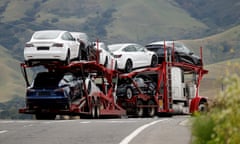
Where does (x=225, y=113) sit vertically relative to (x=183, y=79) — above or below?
below

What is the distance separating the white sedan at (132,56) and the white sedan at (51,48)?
4868mm

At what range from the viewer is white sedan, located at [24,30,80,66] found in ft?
86.6

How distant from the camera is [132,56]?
32.7 m

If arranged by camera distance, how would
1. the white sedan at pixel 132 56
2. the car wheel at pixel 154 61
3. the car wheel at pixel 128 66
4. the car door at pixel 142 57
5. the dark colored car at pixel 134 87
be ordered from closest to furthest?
the white sedan at pixel 132 56, the car wheel at pixel 128 66, the dark colored car at pixel 134 87, the car door at pixel 142 57, the car wheel at pixel 154 61

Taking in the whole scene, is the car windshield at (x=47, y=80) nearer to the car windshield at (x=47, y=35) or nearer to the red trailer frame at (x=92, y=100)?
the red trailer frame at (x=92, y=100)

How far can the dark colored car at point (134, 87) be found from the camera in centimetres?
3259

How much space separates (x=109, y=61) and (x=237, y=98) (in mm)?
23808

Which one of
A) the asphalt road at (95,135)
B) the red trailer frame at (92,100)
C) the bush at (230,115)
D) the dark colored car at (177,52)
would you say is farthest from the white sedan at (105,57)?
the bush at (230,115)

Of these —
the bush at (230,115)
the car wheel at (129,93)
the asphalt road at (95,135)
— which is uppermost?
the car wheel at (129,93)

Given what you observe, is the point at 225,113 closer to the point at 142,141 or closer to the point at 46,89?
the point at 142,141

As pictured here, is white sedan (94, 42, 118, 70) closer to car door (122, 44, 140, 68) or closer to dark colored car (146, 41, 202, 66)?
car door (122, 44, 140, 68)

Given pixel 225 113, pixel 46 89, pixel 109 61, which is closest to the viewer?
pixel 225 113

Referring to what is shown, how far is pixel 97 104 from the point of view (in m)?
29.4

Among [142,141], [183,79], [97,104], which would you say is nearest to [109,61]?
[97,104]
